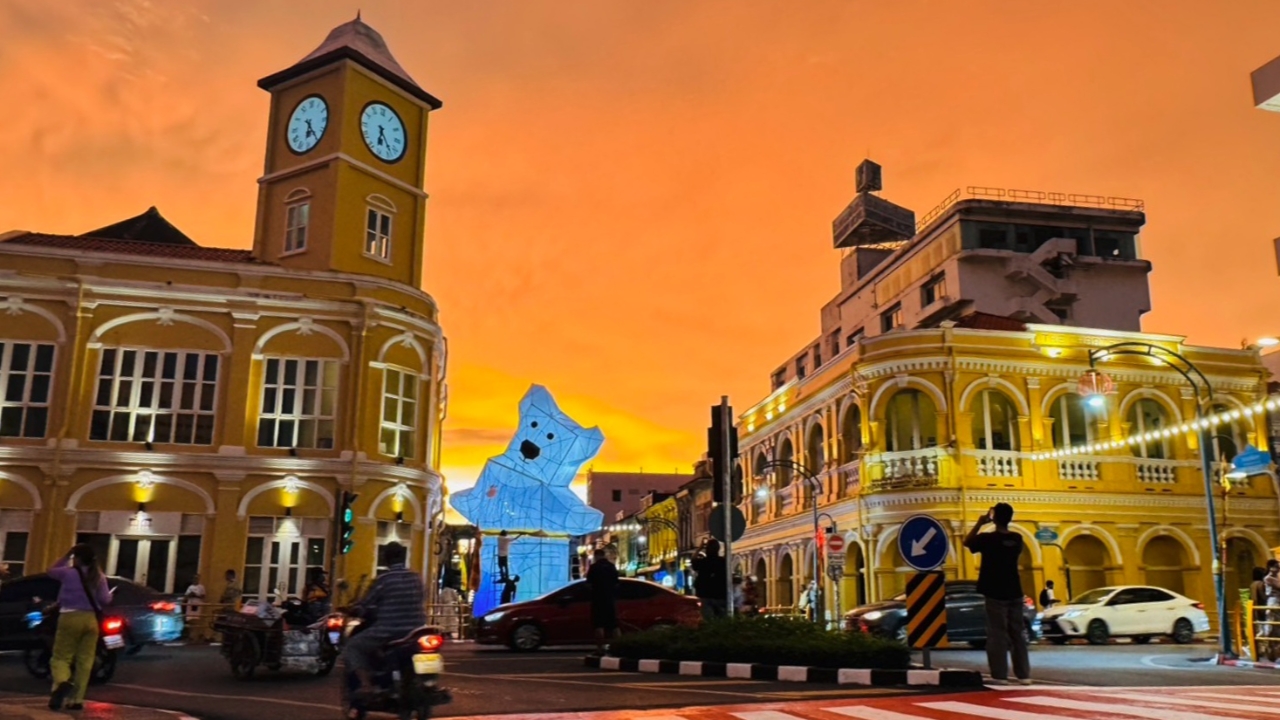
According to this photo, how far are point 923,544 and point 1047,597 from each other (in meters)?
17.6

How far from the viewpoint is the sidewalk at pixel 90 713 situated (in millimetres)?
9055

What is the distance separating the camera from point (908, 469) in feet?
93.5

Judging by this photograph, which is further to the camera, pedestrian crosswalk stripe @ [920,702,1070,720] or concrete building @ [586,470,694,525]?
concrete building @ [586,470,694,525]

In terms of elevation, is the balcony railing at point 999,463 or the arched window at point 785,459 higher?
the arched window at point 785,459

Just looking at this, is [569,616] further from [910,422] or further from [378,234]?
[910,422]

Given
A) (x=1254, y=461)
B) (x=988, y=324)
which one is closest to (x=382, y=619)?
(x=1254, y=461)

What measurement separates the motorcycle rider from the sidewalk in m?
2.18

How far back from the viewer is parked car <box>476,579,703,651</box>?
19406mm

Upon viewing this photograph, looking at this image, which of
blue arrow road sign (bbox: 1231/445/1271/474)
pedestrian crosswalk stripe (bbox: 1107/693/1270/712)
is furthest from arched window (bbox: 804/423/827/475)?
pedestrian crosswalk stripe (bbox: 1107/693/1270/712)

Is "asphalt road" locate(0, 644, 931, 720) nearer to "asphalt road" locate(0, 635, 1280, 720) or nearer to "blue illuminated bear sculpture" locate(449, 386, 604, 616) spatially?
"asphalt road" locate(0, 635, 1280, 720)

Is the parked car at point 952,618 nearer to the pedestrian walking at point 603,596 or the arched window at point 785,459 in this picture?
the pedestrian walking at point 603,596

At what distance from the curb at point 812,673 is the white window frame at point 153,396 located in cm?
1578

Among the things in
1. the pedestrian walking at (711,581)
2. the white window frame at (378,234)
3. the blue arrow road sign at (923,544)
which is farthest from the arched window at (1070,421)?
the white window frame at (378,234)

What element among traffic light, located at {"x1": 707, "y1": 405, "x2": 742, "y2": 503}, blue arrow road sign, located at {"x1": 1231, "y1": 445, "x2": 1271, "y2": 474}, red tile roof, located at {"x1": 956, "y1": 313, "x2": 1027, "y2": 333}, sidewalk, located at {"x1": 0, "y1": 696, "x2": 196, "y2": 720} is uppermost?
red tile roof, located at {"x1": 956, "y1": 313, "x2": 1027, "y2": 333}
